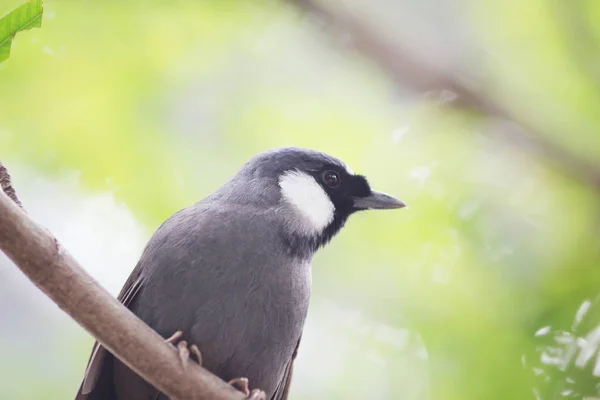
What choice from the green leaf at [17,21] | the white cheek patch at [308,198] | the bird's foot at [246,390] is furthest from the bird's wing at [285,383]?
the green leaf at [17,21]

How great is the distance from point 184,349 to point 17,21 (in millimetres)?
1299

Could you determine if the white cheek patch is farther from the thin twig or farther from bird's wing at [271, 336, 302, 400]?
the thin twig

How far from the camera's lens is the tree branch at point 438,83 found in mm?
3760

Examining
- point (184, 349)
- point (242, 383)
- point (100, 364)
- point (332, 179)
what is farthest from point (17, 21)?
point (332, 179)

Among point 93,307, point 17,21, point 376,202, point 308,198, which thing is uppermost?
point 376,202

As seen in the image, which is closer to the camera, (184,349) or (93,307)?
(93,307)

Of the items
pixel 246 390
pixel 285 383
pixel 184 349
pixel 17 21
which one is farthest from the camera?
pixel 285 383

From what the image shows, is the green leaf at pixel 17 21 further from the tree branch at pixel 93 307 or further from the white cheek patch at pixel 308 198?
the white cheek patch at pixel 308 198

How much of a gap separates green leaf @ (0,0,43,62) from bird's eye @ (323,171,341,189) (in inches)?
73.0

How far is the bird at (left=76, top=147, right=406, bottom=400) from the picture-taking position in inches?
133

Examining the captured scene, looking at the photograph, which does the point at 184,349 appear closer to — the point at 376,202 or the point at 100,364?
the point at 100,364

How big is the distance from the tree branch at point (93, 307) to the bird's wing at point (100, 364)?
61cm

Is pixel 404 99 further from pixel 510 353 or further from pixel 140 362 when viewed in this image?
pixel 140 362

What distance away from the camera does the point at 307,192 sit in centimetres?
403
